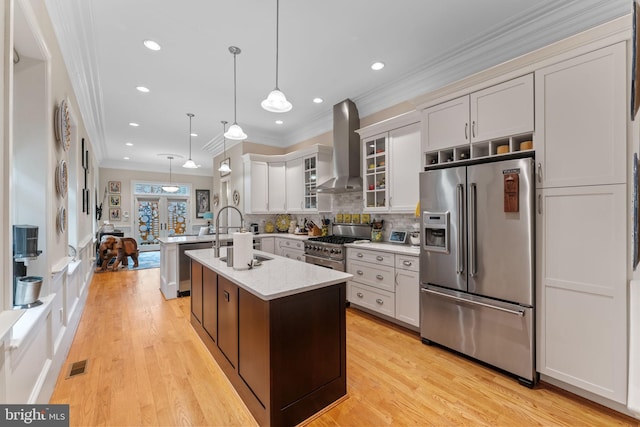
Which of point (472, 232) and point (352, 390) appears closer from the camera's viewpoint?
point (352, 390)

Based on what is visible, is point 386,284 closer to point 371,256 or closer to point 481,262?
point 371,256

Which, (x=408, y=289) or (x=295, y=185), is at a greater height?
(x=295, y=185)

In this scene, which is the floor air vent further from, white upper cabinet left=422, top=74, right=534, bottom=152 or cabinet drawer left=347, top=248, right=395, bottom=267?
white upper cabinet left=422, top=74, right=534, bottom=152

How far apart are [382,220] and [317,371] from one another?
2603mm

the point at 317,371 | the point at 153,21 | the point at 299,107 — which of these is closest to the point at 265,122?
the point at 299,107

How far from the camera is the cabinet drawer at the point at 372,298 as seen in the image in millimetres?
3217

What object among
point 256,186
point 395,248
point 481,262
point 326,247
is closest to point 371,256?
point 395,248

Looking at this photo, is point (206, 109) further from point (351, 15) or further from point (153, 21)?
point (351, 15)

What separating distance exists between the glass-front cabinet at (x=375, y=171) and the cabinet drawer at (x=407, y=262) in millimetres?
862

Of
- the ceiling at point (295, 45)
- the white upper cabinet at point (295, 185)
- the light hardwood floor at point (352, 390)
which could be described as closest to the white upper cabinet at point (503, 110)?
the ceiling at point (295, 45)

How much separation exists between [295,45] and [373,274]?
2743 mm

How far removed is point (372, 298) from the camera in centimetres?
343

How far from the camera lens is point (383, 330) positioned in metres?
3.14

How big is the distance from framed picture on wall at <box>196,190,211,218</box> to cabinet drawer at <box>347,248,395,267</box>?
27.9ft
